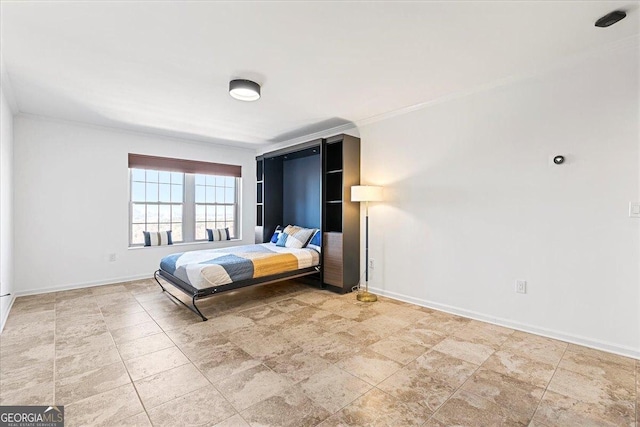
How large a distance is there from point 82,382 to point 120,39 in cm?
254

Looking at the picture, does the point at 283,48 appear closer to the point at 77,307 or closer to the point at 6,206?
the point at 6,206

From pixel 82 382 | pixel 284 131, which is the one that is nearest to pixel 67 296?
pixel 82 382

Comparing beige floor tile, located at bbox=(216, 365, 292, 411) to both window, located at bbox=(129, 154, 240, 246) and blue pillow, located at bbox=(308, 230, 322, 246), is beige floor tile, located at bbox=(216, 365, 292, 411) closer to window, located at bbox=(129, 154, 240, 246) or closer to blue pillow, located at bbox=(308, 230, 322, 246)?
blue pillow, located at bbox=(308, 230, 322, 246)

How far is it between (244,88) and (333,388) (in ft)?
9.13

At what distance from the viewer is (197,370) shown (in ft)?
7.11

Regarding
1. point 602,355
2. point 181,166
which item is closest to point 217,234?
point 181,166

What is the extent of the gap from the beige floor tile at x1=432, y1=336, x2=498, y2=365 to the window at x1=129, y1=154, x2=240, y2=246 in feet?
15.5

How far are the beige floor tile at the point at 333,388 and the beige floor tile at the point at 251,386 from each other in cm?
17

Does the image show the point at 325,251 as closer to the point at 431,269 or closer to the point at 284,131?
the point at 431,269

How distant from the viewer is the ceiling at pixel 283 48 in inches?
76.7

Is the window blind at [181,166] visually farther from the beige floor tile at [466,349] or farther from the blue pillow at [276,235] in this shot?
the beige floor tile at [466,349]

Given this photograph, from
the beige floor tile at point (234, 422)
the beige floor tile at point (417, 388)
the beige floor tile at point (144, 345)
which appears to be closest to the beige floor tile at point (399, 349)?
the beige floor tile at point (417, 388)

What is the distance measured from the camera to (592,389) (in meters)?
1.93

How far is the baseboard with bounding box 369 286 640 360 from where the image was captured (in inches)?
93.4
